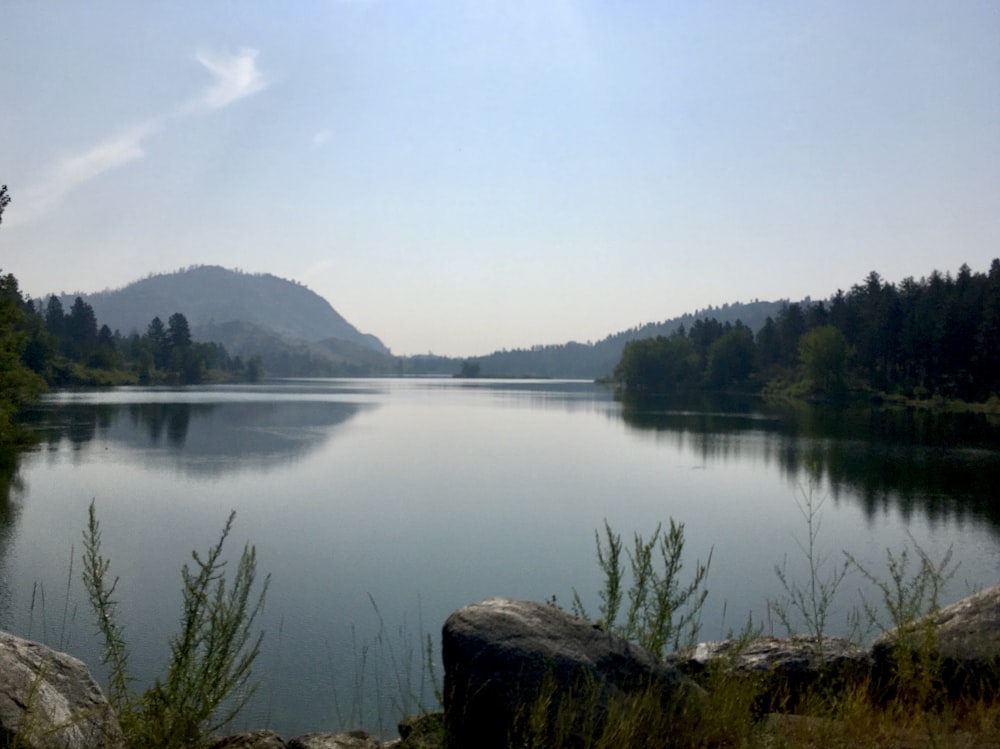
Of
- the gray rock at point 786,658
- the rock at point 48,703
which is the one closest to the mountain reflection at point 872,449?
the gray rock at point 786,658

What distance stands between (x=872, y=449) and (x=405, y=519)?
1178 inches

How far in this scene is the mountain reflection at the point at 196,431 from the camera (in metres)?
34.8

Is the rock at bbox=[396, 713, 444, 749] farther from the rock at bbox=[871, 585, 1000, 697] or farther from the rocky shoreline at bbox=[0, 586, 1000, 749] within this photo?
the rock at bbox=[871, 585, 1000, 697]

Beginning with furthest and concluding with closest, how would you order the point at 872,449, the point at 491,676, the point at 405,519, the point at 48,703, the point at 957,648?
the point at 872,449 < the point at 405,519 < the point at 957,648 < the point at 491,676 < the point at 48,703

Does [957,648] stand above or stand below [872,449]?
above

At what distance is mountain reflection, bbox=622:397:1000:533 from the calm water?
0.73 ft

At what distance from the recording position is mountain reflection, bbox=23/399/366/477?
34.8m

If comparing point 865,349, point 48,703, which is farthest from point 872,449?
point 865,349

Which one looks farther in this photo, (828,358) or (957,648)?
(828,358)

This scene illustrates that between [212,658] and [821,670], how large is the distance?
524 centimetres

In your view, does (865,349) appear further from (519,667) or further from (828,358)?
(519,667)

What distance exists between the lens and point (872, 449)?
4119 centimetres

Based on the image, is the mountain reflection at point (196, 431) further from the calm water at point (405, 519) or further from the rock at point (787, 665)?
the rock at point (787, 665)

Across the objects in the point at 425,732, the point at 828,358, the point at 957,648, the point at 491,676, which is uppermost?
the point at 828,358
